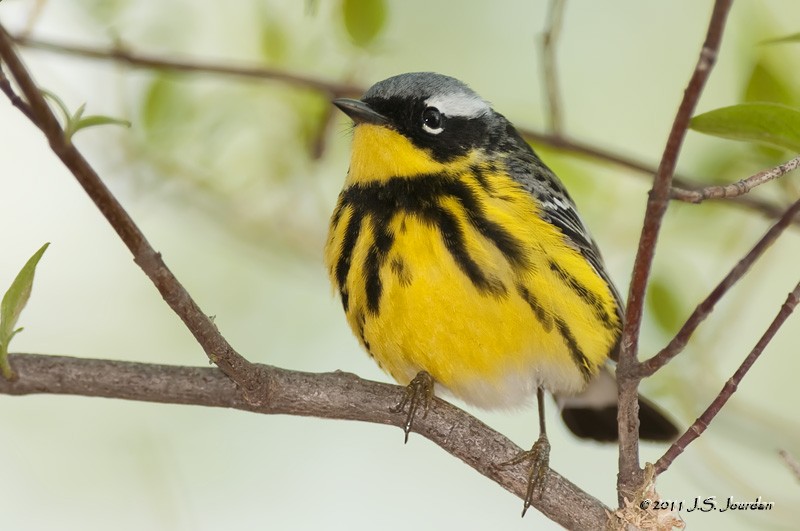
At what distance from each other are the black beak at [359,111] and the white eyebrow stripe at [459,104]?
0.23m

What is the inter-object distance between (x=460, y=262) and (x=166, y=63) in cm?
143

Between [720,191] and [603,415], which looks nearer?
[720,191]

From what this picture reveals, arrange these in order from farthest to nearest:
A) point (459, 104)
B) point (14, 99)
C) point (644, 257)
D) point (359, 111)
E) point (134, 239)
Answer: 1. point (459, 104)
2. point (359, 111)
3. point (644, 257)
4. point (134, 239)
5. point (14, 99)

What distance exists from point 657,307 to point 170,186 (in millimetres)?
2422

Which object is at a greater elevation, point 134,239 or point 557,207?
point 557,207

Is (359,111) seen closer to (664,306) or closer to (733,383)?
(664,306)

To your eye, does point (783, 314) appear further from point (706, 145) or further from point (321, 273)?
point (321, 273)

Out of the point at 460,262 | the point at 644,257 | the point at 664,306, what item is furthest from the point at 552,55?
the point at 644,257

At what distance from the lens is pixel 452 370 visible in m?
3.79

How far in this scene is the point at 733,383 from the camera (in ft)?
8.66

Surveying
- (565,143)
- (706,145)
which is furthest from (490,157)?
(706,145)

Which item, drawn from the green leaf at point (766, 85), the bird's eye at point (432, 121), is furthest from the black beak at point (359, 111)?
the green leaf at point (766, 85)

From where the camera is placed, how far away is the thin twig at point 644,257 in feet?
6.43

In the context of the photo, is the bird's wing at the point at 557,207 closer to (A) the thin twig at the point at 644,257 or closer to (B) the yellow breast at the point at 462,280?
(B) the yellow breast at the point at 462,280
